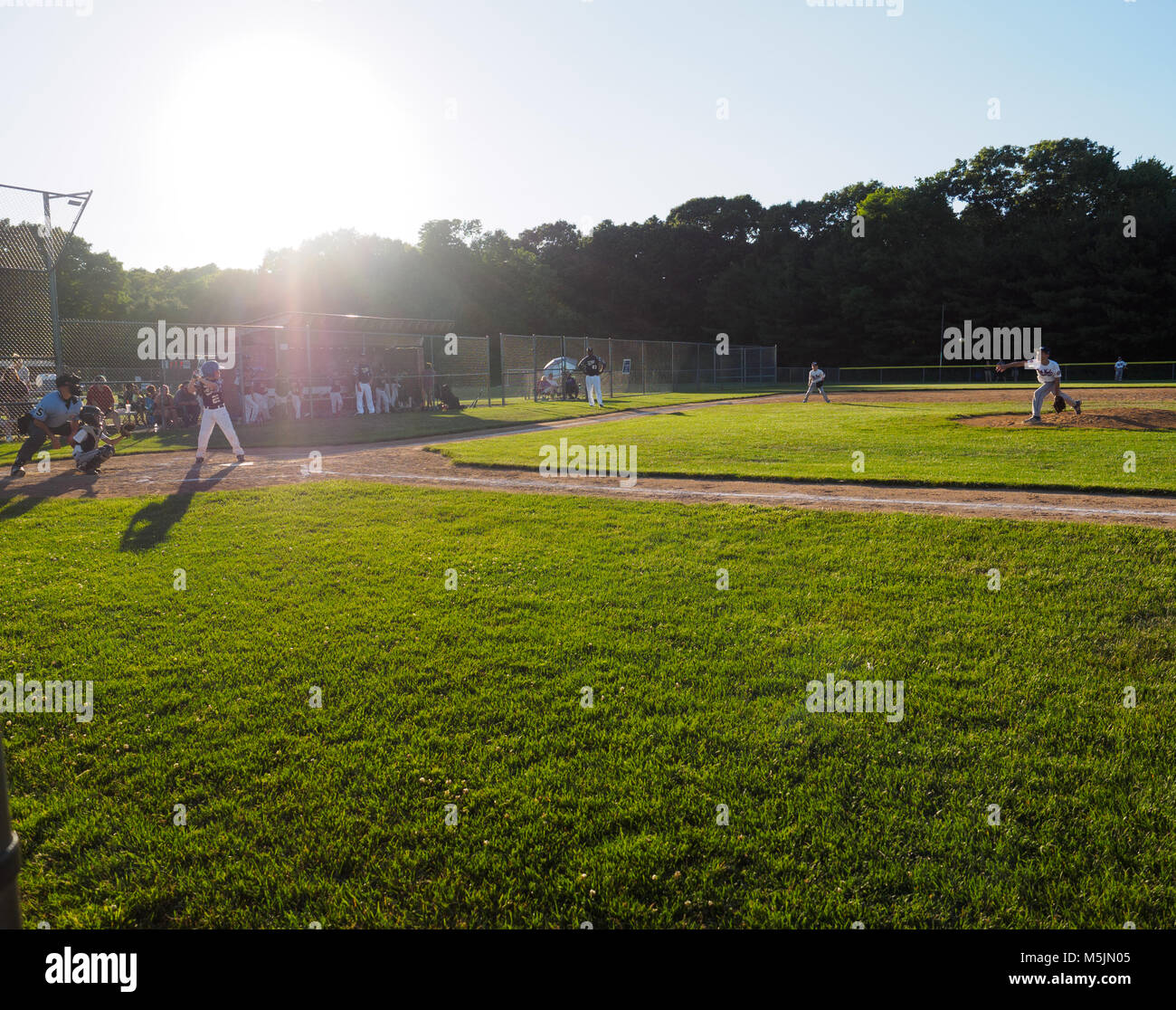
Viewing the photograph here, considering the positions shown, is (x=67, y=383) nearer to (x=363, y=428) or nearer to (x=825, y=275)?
(x=363, y=428)

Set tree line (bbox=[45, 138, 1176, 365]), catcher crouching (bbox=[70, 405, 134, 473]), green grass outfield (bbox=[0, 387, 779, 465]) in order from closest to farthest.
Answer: catcher crouching (bbox=[70, 405, 134, 473]), green grass outfield (bbox=[0, 387, 779, 465]), tree line (bbox=[45, 138, 1176, 365])

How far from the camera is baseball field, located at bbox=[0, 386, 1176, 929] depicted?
2785mm

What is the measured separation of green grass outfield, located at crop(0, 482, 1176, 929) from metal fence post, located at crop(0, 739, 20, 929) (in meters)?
1.39

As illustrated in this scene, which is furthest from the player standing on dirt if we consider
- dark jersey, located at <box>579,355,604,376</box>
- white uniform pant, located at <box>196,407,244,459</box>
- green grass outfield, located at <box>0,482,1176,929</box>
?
green grass outfield, located at <box>0,482,1176,929</box>

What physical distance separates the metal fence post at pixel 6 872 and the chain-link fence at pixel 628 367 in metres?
26.6

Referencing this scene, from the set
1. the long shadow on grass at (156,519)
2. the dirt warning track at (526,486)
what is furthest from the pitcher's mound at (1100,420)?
the long shadow on grass at (156,519)

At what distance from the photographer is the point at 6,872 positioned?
4.64 feet

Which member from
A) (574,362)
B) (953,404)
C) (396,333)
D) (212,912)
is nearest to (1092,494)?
(212,912)

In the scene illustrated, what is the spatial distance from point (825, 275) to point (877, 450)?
201 feet

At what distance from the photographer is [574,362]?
35094mm

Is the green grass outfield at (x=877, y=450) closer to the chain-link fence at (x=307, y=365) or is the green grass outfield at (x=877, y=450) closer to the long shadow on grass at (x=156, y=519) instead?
the long shadow on grass at (x=156, y=519)

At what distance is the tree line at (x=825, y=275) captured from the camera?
5678 centimetres

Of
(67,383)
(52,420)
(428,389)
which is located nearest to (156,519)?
(52,420)

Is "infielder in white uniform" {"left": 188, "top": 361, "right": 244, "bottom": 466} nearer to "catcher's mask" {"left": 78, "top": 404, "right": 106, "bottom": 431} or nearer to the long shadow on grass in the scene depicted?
the long shadow on grass
